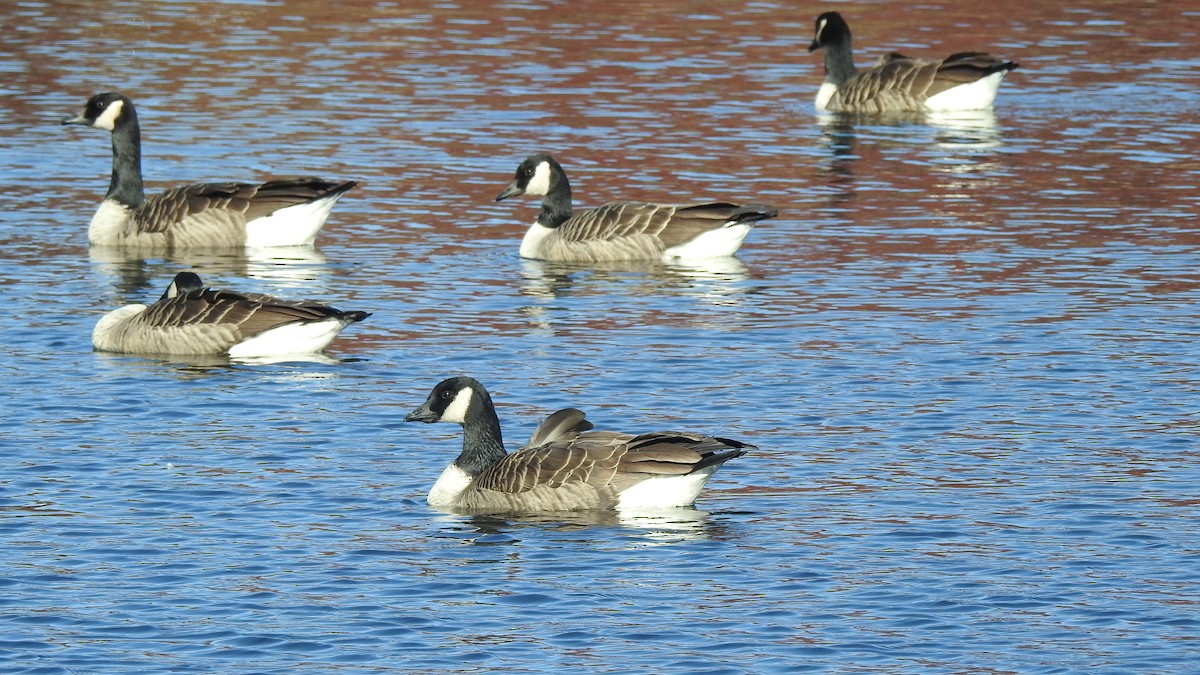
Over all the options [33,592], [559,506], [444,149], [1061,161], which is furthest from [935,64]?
[33,592]

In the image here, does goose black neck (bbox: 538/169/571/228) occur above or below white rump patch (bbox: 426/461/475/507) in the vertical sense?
above

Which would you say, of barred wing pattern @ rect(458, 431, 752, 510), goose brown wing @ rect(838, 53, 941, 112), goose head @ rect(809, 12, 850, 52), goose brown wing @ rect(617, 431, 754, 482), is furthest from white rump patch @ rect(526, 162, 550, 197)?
goose head @ rect(809, 12, 850, 52)

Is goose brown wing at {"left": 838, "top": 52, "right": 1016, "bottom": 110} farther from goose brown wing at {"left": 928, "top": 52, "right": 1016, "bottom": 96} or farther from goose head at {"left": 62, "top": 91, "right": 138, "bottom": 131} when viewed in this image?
goose head at {"left": 62, "top": 91, "right": 138, "bottom": 131}

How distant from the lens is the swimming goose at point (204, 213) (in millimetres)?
27094

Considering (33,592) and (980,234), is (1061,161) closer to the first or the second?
(980,234)

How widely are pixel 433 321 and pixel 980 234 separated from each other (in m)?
8.73

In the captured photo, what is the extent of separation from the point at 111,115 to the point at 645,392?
1218cm

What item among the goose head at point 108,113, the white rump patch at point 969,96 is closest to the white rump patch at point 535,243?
the goose head at point 108,113

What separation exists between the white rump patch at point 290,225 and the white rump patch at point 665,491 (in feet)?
40.7

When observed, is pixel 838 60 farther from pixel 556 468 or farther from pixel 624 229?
pixel 556 468

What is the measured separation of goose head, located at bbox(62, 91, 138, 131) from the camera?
93.3 feet

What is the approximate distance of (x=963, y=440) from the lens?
1745 cm

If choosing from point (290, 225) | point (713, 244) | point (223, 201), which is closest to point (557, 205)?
point (713, 244)

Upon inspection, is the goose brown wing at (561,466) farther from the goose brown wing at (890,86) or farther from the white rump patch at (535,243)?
the goose brown wing at (890,86)
